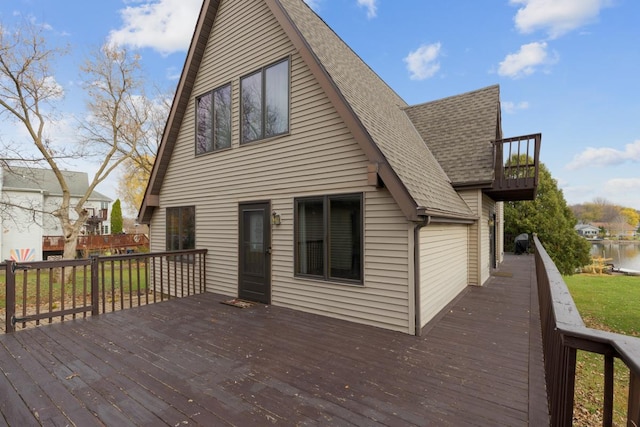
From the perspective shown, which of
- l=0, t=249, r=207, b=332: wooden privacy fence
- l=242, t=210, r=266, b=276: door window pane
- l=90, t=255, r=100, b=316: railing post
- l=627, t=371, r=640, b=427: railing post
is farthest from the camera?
l=242, t=210, r=266, b=276: door window pane

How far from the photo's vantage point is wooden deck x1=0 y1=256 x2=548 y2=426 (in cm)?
256

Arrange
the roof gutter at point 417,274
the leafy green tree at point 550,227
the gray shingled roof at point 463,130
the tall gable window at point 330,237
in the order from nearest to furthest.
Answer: the roof gutter at point 417,274 → the tall gable window at point 330,237 → the gray shingled roof at point 463,130 → the leafy green tree at point 550,227

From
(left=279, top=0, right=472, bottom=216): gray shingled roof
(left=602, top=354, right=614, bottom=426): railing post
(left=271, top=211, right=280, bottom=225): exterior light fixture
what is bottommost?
(left=602, top=354, right=614, bottom=426): railing post

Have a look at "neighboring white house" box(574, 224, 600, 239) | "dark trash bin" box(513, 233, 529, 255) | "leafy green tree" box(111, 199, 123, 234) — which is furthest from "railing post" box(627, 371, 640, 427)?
Result: "neighboring white house" box(574, 224, 600, 239)

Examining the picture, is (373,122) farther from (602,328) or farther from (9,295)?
(602,328)

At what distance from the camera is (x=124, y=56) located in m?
14.5

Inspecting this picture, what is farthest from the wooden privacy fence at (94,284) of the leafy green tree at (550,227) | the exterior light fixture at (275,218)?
the leafy green tree at (550,227)

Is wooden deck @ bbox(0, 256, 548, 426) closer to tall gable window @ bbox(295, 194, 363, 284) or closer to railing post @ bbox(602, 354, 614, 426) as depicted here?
tall gable window @ bbox(295, 194, 363, 284)

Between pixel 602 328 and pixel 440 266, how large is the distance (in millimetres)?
6050

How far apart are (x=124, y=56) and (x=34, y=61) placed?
12.1 ft

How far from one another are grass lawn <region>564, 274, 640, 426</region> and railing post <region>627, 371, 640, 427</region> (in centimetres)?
362

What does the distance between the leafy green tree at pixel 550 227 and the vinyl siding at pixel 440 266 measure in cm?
1146

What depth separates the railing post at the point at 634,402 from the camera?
103 cm

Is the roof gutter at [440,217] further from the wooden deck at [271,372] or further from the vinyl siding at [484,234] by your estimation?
the wooden deck at [271,372]
